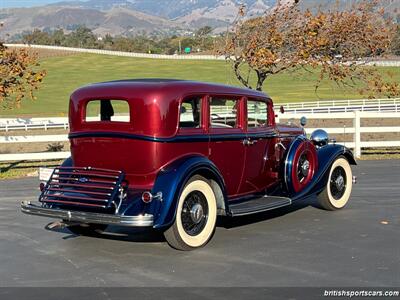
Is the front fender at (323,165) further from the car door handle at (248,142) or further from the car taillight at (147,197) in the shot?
the car taillight at (147,197)

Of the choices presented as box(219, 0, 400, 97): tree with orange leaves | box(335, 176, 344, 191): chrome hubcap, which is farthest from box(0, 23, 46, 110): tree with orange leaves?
box(335, 176, 344, 191): chrome hubcap

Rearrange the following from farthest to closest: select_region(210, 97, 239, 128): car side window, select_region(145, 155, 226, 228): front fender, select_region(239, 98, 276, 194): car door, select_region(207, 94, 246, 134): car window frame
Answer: select_region(239, 98, 276, 194): car door < select_region(210, 97, 239, 128): car side window < select_region(207, 94, 246, 134): car window frame < select_region(145, 155, 226, 228): front fender

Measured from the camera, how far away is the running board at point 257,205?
7.27m

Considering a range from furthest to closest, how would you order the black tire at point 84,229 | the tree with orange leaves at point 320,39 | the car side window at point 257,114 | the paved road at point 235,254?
the tree with orange leaves at point 320,39, the car side window at point 257,114, the black tire at point 84,229, the paved road at point 235,254

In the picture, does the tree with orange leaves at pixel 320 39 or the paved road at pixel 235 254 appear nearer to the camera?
the paved road at pixel 235 254

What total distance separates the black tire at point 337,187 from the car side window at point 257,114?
4.51 feet

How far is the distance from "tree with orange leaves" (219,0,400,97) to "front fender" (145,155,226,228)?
12149mm

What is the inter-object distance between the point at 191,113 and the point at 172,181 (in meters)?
1.10

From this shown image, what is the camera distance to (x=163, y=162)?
682 cm

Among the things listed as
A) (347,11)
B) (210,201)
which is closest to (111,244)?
(210,201)

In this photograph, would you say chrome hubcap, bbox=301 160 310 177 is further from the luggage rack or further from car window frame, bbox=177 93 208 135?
the luggage rack

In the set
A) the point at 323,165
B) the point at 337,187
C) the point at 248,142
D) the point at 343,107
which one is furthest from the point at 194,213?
the point at 343,107

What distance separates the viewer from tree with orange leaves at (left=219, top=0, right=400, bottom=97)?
1902cm

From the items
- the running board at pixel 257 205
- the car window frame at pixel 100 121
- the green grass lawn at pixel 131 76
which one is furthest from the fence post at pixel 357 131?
the green grass lawn at pixel 131 76
